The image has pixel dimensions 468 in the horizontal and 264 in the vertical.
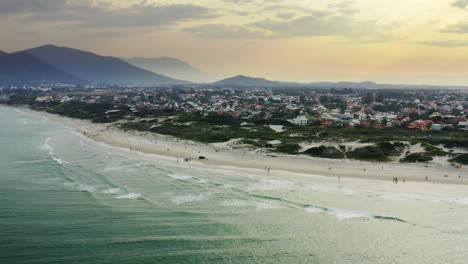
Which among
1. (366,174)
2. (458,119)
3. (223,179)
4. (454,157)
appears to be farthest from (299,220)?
(458,119)

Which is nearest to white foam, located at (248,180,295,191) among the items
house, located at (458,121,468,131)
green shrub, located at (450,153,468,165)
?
green shrub, located at (450,153,468,165)

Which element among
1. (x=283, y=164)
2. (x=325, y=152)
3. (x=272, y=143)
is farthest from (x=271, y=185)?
(x=272, y=143)

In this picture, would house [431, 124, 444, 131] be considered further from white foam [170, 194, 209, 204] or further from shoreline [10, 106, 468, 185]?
white foam [170, 194, 209, 204]

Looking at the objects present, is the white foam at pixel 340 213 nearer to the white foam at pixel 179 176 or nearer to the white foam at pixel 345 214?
the white foam at pixel 345 214

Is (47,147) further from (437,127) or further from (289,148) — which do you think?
(437,127)

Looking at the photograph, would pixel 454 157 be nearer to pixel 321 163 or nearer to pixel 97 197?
pixel 321 163

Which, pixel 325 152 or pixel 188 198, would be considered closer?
pixel 188 198

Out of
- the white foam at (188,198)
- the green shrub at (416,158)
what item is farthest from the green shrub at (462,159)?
the white foam at (188,198)
